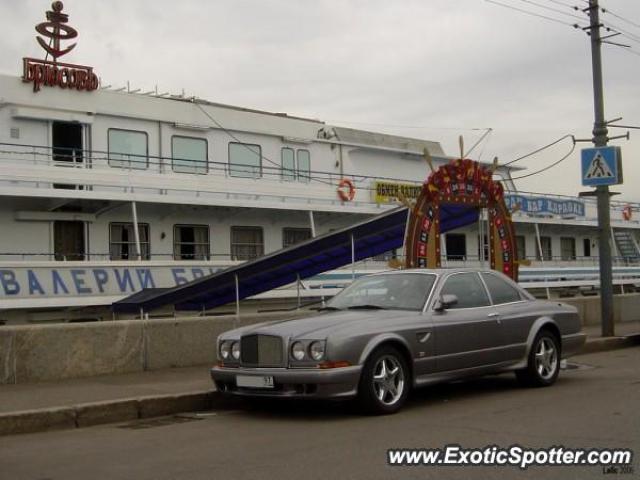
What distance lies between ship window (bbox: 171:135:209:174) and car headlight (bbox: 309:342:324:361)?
13610 mm

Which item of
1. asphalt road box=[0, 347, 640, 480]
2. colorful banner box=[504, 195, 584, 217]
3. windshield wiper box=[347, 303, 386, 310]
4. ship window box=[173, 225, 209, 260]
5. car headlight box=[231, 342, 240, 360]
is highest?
colorful banner box=[504, 195, 584, 217]

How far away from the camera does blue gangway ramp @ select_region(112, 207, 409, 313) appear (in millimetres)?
15070

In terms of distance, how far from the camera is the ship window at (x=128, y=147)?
66.4ft

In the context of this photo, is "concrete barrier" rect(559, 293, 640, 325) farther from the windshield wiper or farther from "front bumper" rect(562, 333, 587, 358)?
the windshield wiper

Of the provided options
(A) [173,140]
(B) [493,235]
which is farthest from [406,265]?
(A) [173,140]

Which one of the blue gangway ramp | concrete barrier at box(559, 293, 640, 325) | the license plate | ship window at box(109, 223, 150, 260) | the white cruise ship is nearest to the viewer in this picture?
the license plate

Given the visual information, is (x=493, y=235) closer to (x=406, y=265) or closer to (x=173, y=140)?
(x=406, y=265)

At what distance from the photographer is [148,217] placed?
20094mm

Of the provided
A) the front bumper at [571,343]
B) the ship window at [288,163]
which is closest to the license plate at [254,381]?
the front bumper at [571,343]

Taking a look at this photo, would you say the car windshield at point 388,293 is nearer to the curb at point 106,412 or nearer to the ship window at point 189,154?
the curb at point 106,412

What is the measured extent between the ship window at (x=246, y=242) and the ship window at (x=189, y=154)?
1948mm

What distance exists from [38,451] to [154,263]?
11.4 metres

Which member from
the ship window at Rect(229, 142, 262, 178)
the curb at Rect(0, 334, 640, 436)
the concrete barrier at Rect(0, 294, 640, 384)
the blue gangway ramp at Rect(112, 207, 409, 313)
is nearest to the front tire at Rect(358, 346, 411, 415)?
the concrete barrier at Rect(0, 294, 640, 384)

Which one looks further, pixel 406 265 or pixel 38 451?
pixel 406 265
